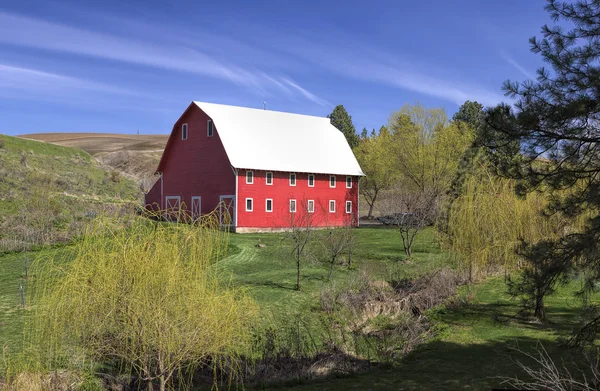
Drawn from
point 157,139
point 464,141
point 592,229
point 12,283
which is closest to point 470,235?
point 592,229

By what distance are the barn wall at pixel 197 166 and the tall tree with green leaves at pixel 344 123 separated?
41703mm

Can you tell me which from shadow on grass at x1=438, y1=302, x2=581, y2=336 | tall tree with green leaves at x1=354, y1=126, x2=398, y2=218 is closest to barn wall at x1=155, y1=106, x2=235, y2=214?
tall tree with green leaves at x1=354, y1=126, x2=398, y2=218

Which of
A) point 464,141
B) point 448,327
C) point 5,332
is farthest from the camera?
point 464,141

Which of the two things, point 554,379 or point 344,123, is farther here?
point 344,123

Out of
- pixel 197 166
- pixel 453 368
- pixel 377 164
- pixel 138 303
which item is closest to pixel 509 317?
pixel 453 368

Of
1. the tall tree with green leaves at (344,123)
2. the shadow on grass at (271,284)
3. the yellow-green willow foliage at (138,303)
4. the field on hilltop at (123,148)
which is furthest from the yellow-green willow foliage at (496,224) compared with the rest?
the tall tree with green leaves at (344,123)

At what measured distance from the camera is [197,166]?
1543 inches

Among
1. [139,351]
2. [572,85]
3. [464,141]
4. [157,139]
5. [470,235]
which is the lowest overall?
[139,351]

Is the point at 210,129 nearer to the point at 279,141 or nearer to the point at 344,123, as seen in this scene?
the point at 279,141

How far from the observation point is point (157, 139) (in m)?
122

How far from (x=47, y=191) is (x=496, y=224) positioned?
84.9 feet

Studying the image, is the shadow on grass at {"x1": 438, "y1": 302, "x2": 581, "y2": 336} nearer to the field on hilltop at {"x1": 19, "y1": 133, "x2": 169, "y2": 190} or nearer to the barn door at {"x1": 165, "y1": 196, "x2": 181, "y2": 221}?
the barn door at {"x1": 165, "y1": 196, "x2": 181, "y2": 221}

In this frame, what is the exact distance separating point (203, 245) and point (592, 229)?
650cm

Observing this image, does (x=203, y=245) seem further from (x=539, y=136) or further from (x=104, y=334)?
(x=539, y=136)
